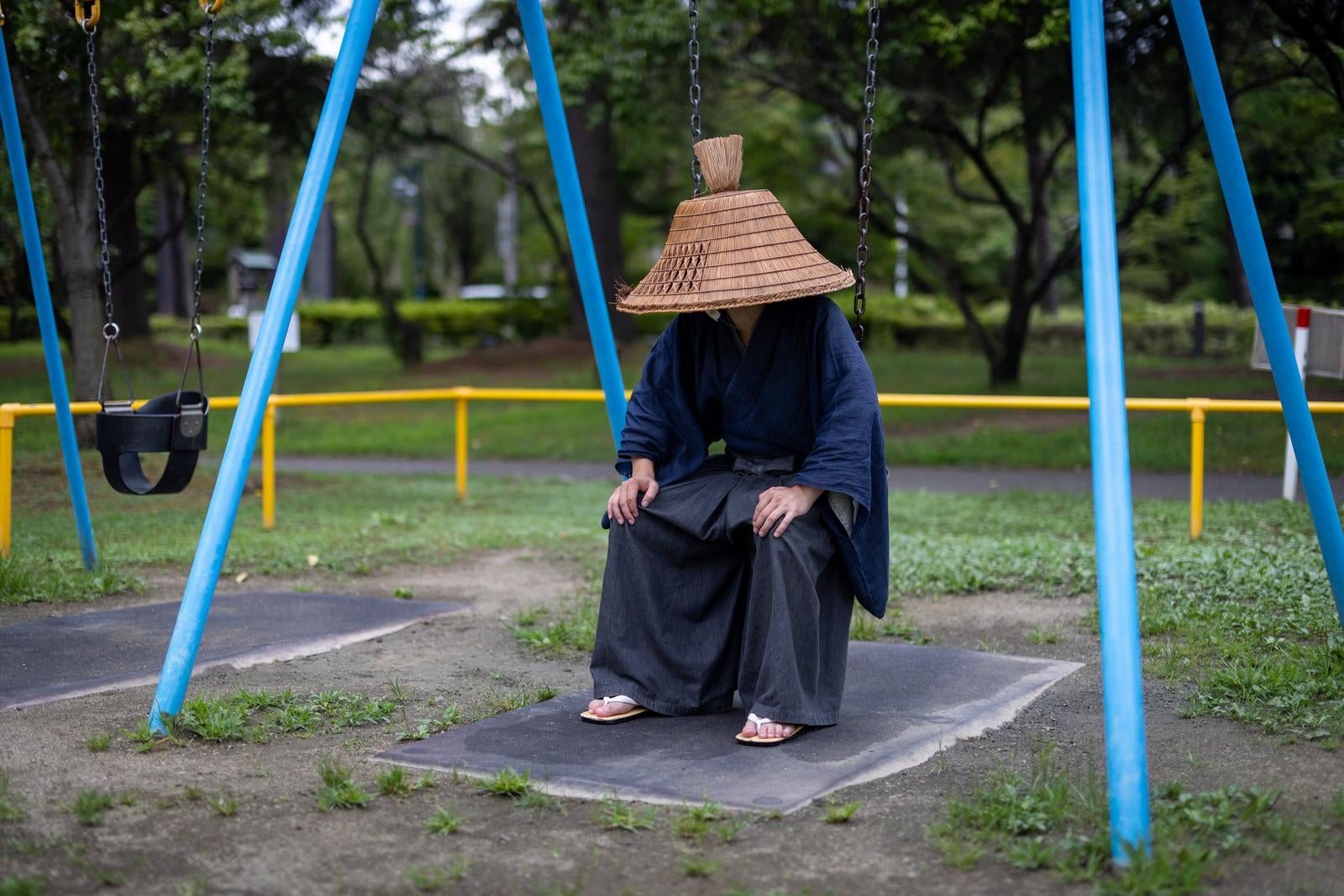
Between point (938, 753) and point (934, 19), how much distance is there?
9724 mm

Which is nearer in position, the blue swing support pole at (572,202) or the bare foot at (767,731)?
the bare foot at (767,731)

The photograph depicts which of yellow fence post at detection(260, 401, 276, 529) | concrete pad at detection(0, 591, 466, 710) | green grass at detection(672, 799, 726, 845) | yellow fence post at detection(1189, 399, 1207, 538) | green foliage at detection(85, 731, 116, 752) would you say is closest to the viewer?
green grass at detection(672, 799, 726, 845)

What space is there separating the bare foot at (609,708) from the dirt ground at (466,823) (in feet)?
1.69

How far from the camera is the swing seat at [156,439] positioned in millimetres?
4828

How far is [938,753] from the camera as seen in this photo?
368 cm

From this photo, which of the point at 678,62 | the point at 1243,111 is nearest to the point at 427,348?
the point at 678,62

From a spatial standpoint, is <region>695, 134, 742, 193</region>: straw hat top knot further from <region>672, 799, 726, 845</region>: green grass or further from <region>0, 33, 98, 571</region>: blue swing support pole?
<region>0, 33, 98, 571</region>: blue swing support pole

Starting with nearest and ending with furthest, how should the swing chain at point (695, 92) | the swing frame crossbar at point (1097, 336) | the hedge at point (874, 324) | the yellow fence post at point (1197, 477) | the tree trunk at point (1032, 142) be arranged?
the swing frame crossbar at point (1097, 336) → the swing chain at point (695, 92) → the yellow fence post at point (1197, 477) → the tree trunk at point (1032, 142) → the hedge at point (874, 324)

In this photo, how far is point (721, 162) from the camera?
164 inches

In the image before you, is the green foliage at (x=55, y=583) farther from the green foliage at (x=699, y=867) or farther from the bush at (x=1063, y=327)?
the bush at (x=1063, y=327)

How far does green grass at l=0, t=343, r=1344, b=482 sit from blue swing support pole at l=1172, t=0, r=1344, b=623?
722 centimetres

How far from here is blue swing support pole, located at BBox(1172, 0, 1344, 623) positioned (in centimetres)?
417

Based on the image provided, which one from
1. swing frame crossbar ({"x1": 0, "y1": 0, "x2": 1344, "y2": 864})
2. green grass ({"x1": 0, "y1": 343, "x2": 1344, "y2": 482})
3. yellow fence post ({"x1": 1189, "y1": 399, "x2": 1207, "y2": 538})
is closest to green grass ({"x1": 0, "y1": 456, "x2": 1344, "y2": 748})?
yellow fence post ({"x1": 1189, "y1": 399, "x2": 1207, "y2": 538})

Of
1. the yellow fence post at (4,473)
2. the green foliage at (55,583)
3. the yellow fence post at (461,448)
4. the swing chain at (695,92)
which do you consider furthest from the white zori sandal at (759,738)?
the yellow fence post at (461,448)
